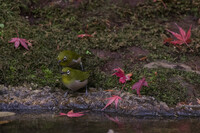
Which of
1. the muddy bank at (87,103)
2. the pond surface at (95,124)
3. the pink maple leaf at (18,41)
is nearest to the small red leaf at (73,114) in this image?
the pond surface at (95,124)

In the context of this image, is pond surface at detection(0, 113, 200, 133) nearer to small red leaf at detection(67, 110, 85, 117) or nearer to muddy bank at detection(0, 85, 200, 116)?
small red leaf at detection(67, 110, 85, 117)

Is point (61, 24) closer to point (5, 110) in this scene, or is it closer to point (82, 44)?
point (82, 44)

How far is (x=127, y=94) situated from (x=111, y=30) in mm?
2446

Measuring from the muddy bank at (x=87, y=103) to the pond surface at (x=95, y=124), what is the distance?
210 millimetres

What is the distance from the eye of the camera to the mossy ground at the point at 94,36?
18.2 ft

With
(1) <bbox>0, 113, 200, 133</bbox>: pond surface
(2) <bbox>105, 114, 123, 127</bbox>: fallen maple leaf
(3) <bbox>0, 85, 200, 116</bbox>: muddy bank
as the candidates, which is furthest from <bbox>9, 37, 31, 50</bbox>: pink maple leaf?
(2) <bbox>105, 114, 123, 127</bbox>: fallen maple leaf

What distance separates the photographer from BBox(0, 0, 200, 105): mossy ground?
218 inches

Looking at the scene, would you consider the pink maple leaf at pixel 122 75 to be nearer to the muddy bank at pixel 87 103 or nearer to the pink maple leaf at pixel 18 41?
the muddy bank at pixel 87 103

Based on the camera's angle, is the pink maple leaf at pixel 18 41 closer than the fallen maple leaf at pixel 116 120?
No

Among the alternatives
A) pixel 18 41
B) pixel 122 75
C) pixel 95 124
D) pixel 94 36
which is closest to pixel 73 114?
pixel 95 124

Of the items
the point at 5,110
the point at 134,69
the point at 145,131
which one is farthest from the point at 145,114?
the point at 5,110

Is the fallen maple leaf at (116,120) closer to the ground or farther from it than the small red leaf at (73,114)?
closer to the ground

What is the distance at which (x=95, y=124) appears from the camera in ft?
13.6

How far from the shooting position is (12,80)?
5457mm
